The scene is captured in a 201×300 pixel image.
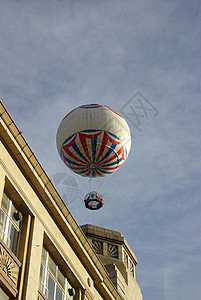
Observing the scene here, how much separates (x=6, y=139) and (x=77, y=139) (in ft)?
63.9

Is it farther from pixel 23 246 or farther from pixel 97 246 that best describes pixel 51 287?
pixel 97 246

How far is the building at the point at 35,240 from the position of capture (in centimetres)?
2220

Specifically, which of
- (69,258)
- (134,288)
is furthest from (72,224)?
(134,288)

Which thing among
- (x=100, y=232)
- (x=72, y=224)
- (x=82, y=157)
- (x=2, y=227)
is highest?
(x=82, y=157)

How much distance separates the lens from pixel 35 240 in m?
24.1

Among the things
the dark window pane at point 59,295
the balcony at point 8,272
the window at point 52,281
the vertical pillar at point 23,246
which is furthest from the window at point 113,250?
the balcony at point 8,272

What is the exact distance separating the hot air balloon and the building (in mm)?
14266

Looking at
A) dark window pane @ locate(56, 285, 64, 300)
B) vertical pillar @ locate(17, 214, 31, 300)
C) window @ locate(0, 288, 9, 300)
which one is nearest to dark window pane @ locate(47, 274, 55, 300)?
dark window pane @ locate(56, 285, 64, 300)

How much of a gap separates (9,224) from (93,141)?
20.7 metres

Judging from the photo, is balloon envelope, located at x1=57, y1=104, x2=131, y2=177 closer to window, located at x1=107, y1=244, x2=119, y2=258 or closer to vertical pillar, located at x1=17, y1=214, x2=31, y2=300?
window, located at x1=107, y1=244, x2=119, y2=258

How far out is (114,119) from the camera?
144ft

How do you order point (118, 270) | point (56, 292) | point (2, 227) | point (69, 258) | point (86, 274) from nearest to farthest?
point (2, 227) → point (56, 292) → point (69, 258) → point (86, 274) → point (118, 270)

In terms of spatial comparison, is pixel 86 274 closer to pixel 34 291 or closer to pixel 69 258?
pixel 69 258

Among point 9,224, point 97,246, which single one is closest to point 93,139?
point 97,246
